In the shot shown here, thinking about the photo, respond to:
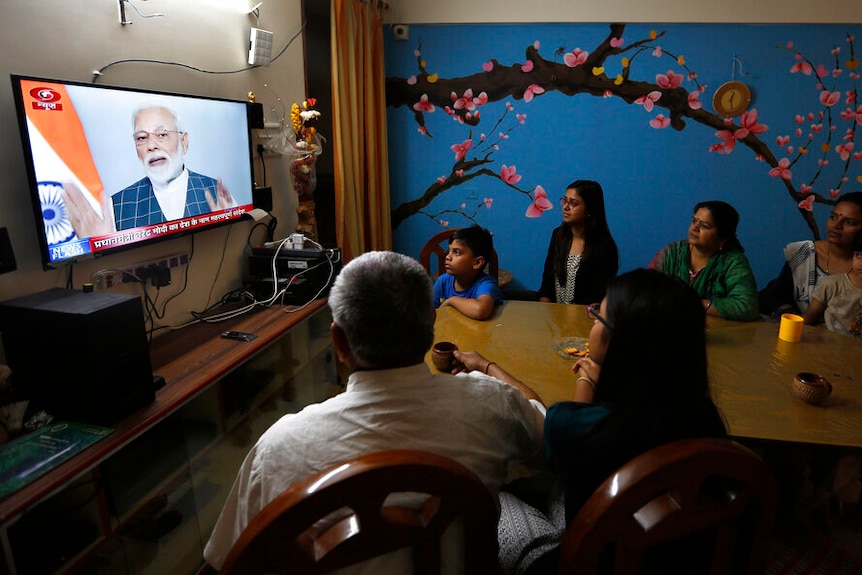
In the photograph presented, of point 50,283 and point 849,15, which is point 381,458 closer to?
point 50,283

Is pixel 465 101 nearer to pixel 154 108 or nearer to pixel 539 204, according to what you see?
pixel 539 204

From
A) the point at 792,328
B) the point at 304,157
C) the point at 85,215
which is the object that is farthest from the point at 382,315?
the point at 304,157

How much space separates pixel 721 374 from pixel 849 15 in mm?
3070

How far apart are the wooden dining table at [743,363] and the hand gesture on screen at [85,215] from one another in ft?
3.78

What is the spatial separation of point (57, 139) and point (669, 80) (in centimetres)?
339

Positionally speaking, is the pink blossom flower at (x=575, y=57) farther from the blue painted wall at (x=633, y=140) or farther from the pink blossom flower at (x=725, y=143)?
the pink blossom flower at (x=725, y=143)

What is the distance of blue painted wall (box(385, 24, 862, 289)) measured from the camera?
345 cm

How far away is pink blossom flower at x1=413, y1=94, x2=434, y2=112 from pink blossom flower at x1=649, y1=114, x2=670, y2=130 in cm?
147

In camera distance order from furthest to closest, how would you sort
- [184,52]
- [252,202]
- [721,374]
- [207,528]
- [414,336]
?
[252,202] → [184,52] → [207,528] → [721,374] → [414,336]

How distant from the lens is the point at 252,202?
8.72 feet

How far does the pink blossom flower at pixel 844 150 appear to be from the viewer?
3494 millimetres

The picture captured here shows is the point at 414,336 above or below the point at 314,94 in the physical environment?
below

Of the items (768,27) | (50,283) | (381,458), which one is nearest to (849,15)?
(768,27)

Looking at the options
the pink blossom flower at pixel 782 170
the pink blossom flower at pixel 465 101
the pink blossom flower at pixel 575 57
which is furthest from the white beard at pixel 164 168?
the pink blossom flower at pixel 782 170
